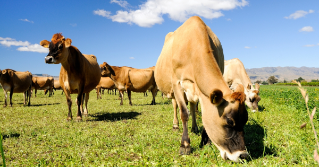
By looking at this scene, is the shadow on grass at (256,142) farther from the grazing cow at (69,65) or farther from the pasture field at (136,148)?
the grazing cow at (69,65)

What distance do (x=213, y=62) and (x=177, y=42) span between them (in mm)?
1306

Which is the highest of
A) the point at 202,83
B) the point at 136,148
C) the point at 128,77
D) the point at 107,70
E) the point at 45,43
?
the point at 45,43

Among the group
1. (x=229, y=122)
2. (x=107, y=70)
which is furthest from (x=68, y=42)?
(x=107, y=70)

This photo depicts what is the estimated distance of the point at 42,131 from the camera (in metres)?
6.30

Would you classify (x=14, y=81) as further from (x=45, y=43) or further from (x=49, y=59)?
(x=49, y=59)

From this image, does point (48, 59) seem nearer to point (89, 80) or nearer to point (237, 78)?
point (89, 80)

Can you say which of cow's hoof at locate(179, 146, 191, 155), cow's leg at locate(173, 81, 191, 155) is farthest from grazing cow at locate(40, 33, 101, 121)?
cow's hoof at locate(179, 146, 191, 155)

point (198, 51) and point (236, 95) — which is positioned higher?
point (198, 51)

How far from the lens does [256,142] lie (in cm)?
459

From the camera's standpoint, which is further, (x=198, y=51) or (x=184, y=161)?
(x=198, y=51)

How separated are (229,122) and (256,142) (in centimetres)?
182

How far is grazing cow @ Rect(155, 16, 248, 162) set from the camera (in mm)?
3246

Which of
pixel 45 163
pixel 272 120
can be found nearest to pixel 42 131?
pixel 45 163

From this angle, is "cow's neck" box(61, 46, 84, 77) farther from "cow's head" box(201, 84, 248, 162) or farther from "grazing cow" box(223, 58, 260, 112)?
"grazing cow" box(223, 58, 260, 112)
